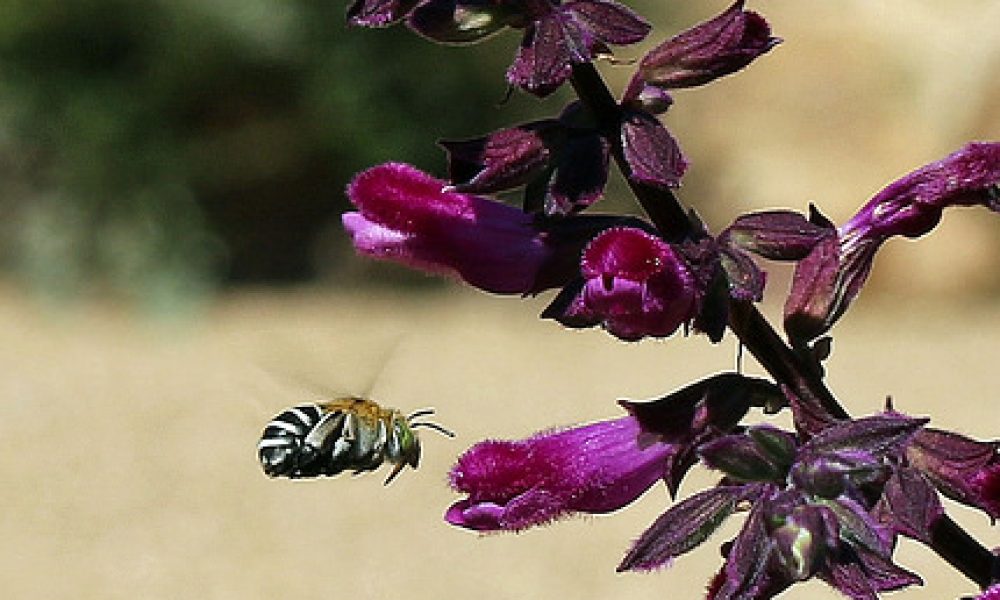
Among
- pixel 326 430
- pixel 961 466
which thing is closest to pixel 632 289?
pixel 961 466

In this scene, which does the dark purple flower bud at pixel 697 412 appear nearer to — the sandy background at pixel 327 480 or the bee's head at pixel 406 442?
the bee's head at pixel 406 442

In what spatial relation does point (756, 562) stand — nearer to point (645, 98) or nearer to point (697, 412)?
point (697, 412)

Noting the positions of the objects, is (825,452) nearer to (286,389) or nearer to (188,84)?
(286,389)

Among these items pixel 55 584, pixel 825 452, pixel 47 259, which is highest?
pixel 825 452

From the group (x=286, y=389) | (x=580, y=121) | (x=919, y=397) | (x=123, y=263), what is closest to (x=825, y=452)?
(x=580, y=121)

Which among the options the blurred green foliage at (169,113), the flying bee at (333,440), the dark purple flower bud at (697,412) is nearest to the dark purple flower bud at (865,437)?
the dark purple flower bud at (697,412)

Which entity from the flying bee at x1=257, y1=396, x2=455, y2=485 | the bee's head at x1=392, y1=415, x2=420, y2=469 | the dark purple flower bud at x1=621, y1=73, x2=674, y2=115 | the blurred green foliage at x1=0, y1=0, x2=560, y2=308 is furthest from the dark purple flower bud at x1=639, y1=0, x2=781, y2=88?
the blurred green foliage at x1=0, y1=0, x2=560, y2=308
